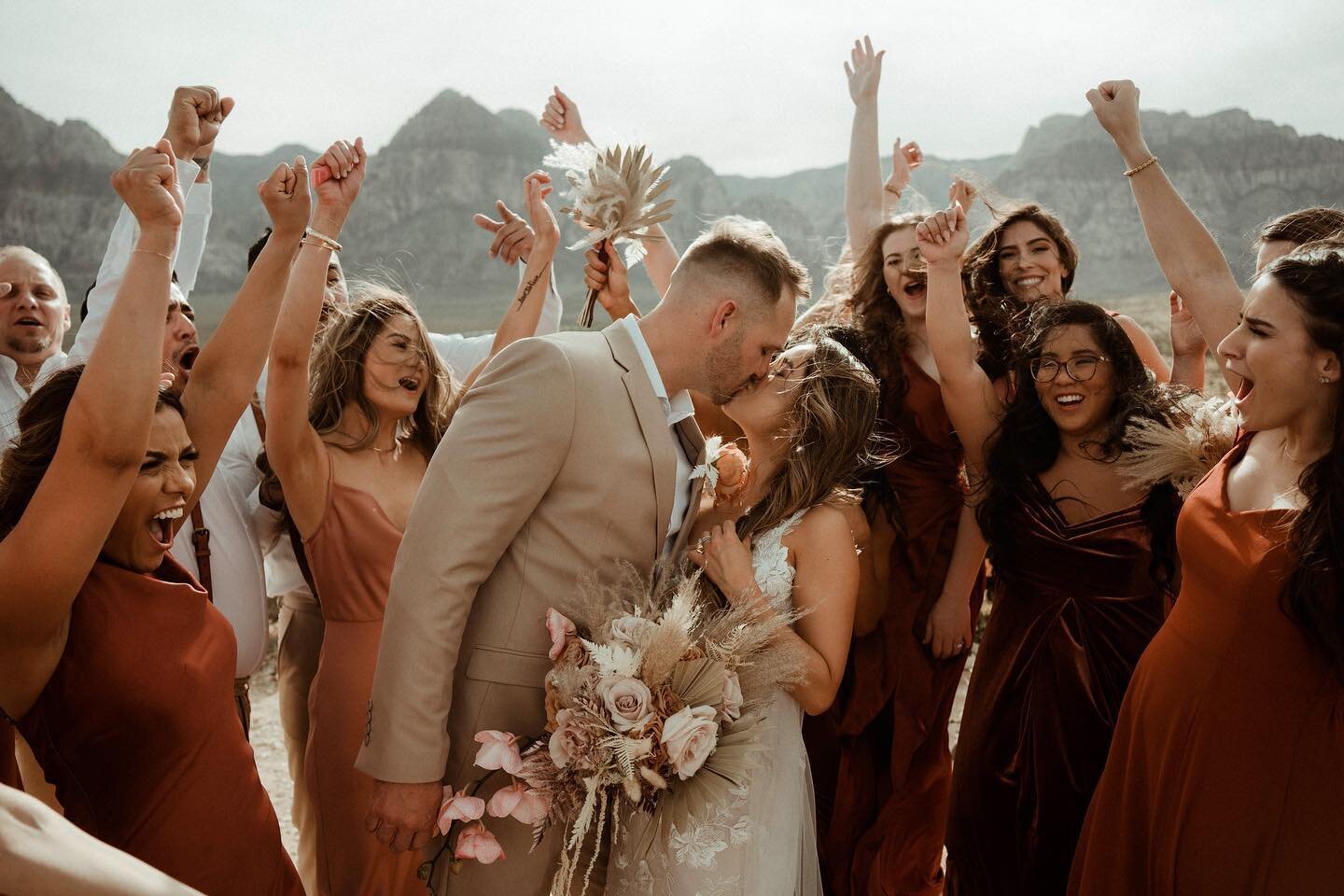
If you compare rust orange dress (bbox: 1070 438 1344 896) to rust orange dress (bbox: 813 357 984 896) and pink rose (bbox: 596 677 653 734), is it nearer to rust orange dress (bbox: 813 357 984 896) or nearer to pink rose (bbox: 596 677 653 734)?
rust orange dress (bbox: 813 357 984 896)

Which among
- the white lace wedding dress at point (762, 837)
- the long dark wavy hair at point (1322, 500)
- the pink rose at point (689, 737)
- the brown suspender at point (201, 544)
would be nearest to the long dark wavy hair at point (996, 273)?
the long dark wavy hair at point (1322, 500)

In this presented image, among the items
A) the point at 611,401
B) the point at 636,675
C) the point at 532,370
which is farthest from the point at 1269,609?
the point at 532,370

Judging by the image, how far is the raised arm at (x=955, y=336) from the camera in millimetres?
3064

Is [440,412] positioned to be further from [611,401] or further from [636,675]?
[636,675]

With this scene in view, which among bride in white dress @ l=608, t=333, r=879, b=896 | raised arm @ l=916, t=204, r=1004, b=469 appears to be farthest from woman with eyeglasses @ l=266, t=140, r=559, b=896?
raised arm @ l=916, t=204, r=1004, b=469

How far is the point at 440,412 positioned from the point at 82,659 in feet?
5.95

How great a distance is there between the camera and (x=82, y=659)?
186cm

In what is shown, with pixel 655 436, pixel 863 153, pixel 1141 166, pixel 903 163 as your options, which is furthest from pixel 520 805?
pixel 903 163

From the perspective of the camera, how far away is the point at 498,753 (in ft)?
6.64

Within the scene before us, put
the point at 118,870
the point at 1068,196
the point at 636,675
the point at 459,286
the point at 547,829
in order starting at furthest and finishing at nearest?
1. the point at 1068,196
2. the point at 459,286
3. the point at 547,829
4. the point at 636,675
5. the point at 118,870

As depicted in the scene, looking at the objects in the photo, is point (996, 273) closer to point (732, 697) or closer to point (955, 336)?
point (955, 336)

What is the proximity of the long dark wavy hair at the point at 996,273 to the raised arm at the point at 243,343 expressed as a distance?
98.6 inches

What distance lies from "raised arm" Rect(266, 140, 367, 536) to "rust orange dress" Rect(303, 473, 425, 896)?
119mm

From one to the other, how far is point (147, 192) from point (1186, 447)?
8.91 ft
